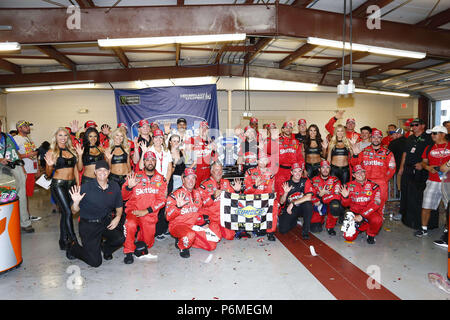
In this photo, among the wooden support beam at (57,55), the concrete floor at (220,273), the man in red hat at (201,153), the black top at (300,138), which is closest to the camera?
the concrete floor at (220,273)

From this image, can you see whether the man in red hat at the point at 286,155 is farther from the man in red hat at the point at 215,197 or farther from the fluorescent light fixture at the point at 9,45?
the fluorescent light fixture at the point at 9,45

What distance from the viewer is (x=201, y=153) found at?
232 inches

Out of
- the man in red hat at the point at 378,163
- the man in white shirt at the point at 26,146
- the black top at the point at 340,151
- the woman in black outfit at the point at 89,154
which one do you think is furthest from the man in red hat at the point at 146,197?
the man in red hat at the point at 378,163

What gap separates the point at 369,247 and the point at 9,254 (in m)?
5.20

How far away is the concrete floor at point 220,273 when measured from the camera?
10.7 ft

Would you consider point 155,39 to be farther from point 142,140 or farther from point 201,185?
point 201,185

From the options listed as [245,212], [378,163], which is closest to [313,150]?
[378,163]

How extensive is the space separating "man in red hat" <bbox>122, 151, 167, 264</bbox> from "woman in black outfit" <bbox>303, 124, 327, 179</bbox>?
10.7 ft

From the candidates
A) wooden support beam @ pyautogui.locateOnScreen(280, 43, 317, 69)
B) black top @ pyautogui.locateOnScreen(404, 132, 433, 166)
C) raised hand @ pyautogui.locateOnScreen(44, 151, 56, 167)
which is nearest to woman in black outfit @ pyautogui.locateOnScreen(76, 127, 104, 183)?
raised hand @ pyautogui.locateOnScreen(44, 151, 56, 167)

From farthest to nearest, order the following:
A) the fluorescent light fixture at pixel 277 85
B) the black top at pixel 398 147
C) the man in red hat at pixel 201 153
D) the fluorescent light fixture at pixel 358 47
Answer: the fluorescent light fixture at pixel 277 85 < the black top at pixel 398 147 < the man in red hat at pixel 201 153 < the fluorescent light fixture at pixel 358 47

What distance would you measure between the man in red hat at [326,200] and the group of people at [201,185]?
0.06 ft

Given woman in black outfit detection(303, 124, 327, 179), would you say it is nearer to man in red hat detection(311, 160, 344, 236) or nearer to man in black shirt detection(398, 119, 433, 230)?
man in red hat detection(311, 160, 344, 236)
